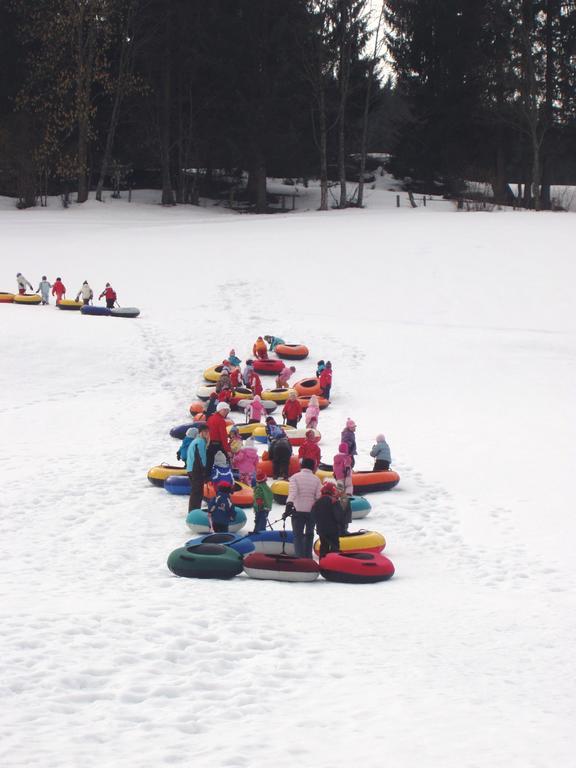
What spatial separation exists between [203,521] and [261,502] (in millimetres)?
874

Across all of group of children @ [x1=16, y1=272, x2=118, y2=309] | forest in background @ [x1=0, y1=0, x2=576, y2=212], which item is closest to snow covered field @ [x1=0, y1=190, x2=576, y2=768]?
group of children @ [x1=16, y1=272, x2=118, y2=309]

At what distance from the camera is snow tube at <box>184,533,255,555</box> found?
1254 centimetres

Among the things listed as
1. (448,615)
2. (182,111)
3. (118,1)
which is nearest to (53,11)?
(118,1)

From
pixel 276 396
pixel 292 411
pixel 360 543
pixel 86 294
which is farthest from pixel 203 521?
pixel 86 294

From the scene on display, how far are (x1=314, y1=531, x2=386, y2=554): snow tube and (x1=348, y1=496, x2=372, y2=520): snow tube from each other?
1.90 meters

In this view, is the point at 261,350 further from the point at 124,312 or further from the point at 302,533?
the point at 302,533

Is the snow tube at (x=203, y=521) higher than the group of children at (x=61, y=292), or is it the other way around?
the group of children at (x=61, y=292)

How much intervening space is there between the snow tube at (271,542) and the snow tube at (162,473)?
3.62 m

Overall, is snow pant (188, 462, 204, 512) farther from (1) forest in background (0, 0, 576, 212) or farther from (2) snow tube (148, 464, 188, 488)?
(1) forest in background (0, 0, 576, 212)

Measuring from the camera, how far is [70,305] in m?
32.3

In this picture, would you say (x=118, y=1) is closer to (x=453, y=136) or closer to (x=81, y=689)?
(x=453, y=136)

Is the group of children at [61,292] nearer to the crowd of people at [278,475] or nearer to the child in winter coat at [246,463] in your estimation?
the crowd of people at [278,475]

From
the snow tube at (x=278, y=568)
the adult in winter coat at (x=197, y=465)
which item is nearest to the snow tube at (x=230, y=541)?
the snow tube at (x=278, y=568)

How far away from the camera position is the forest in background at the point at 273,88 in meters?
55.2
